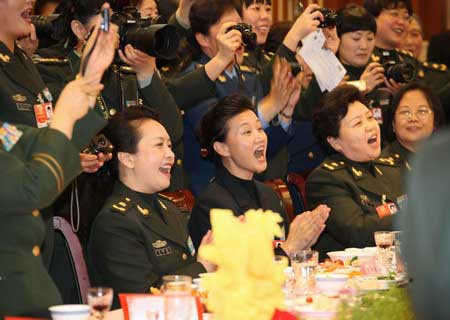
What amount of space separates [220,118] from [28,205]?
165 centimetres

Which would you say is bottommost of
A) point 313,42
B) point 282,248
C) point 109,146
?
point 282,248

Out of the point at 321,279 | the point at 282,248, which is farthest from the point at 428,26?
the point at 321,279

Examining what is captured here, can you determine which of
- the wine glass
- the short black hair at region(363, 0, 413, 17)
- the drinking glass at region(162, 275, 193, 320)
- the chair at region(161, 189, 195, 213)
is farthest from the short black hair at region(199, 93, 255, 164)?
the short black hair at region(363, 0, 413, 17)

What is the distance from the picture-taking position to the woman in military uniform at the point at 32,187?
7.20ft

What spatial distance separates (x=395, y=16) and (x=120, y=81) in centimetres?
252

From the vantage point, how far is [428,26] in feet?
25.8

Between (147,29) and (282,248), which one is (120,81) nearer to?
(147,29)

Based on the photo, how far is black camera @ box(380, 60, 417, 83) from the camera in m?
5.07

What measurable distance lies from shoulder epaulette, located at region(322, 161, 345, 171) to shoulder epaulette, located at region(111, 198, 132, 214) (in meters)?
1.25

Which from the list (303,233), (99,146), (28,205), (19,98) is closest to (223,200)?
(303,233)

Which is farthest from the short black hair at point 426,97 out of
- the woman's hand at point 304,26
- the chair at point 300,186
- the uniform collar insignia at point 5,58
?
the uniform collar insignia at point 5,58

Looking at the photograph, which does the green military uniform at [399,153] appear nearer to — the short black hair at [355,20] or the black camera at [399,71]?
the black camera at [399,71]

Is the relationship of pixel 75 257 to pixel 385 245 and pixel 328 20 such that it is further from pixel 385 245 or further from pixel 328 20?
pixel 328 20

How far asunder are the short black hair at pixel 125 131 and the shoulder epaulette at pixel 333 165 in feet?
3.59
